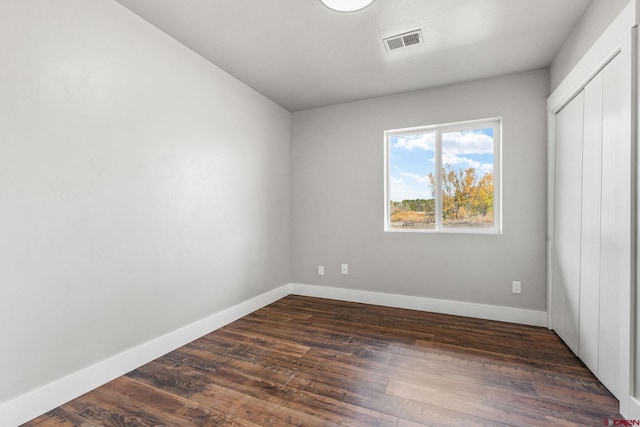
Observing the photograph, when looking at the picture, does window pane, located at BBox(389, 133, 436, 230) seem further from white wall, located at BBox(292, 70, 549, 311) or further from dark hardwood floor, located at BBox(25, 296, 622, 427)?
dark hardwood floor, located at BBox(25, 296, 622, 427)

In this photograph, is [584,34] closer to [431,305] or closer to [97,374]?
[431,305]

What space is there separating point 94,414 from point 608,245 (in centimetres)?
311

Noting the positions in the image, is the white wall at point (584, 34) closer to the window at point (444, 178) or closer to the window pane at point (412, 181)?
the window at point (444, 178)

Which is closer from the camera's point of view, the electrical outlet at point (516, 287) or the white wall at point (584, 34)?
the white wall at point (584, 34)

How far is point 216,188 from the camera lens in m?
2.92

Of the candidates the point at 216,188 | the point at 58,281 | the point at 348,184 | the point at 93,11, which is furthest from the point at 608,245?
the point at 93,11

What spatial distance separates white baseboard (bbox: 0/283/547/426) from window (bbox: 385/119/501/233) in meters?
0.84

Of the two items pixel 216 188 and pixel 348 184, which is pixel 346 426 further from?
pixel 348 184

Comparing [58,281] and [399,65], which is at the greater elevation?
[399,65]

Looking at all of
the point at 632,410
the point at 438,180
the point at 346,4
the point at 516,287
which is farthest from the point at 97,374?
the point at 516,287

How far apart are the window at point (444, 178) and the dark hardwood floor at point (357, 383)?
1.17 metres

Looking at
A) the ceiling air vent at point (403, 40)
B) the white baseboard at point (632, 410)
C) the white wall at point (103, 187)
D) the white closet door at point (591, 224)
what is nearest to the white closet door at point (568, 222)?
the white closet door at point (591, 224)

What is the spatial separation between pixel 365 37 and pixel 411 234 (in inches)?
82.9

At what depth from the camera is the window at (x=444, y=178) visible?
3256 mm
